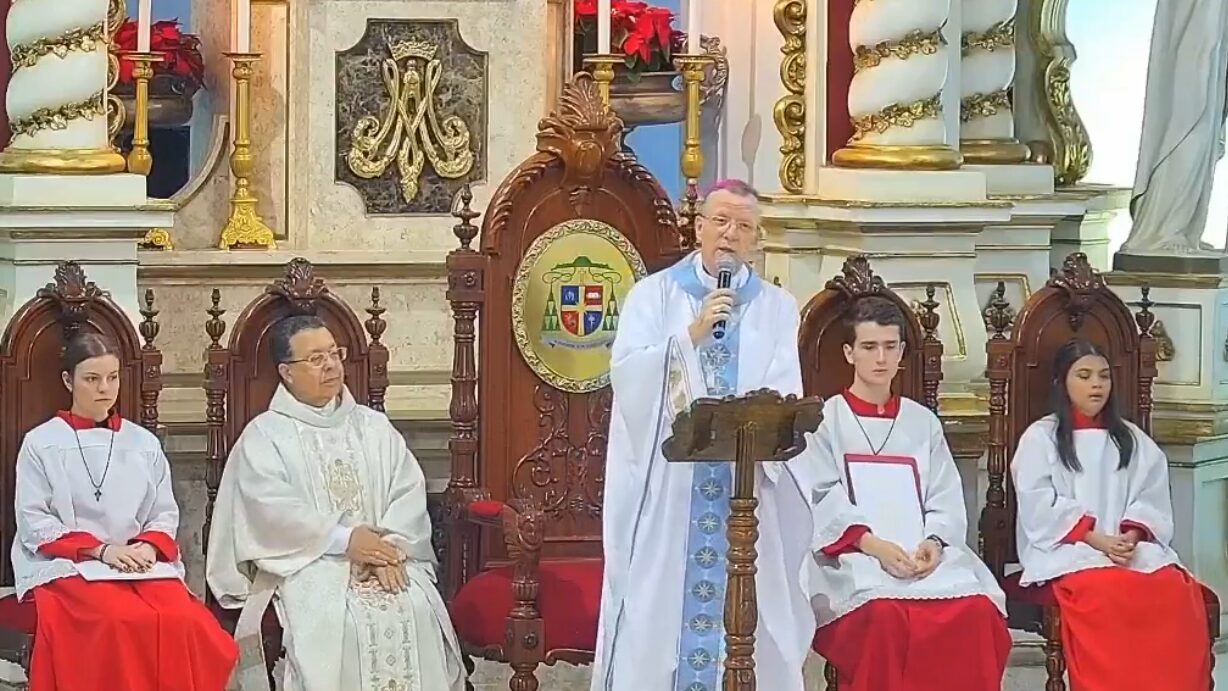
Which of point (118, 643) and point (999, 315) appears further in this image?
point (999, 315)

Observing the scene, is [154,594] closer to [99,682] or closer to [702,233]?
[99,682]

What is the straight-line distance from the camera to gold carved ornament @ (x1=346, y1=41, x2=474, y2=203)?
9234 mm

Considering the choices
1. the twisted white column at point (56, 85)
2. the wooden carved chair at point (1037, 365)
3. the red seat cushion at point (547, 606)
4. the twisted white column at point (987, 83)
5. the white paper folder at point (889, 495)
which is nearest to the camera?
the red seat cushion at point (547, 606)

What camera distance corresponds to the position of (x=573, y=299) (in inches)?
327

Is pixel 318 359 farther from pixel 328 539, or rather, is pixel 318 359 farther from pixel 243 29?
pixel 243 29

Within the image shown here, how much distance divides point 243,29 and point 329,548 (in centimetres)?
189

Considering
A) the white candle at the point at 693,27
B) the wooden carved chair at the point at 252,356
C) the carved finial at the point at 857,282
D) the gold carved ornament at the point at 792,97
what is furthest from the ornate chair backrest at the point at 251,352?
the gold carved ornament at the point at 792,97

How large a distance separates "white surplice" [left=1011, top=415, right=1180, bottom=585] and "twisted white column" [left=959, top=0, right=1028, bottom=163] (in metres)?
1.75

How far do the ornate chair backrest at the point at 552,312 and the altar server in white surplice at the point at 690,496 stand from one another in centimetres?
65

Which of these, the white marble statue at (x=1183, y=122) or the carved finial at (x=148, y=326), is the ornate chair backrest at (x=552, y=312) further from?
the white marble statue at (x=1183, y=122)

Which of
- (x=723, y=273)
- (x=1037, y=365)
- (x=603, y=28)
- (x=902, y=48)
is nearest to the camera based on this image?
(x=723, y=273)

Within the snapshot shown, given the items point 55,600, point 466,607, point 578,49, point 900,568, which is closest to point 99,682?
point 55,600

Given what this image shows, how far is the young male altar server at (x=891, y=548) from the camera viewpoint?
775 centimetres

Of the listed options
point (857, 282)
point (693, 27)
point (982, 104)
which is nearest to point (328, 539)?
point (857, 282)
